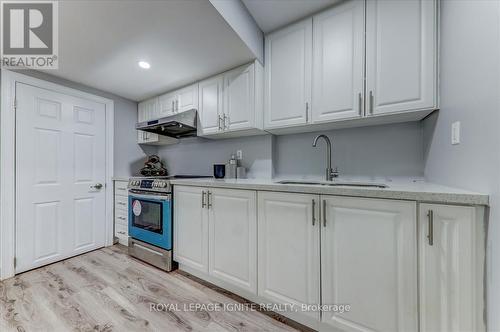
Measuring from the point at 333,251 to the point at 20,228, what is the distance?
9.62ft

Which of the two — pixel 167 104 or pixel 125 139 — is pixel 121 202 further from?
pixel 167 104

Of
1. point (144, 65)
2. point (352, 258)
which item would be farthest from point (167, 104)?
point (352, 258)

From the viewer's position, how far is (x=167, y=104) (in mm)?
2746

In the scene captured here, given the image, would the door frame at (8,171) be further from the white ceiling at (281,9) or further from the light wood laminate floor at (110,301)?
the white ceiling at (281,9)

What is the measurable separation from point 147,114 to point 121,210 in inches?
55.6

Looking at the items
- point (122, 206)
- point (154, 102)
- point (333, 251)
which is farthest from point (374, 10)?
point (122, 206)

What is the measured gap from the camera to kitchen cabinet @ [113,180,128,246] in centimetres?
265

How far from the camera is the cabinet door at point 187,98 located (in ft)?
7.98

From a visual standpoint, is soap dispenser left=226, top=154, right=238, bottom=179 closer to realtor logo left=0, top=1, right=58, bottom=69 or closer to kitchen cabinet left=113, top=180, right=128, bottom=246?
kitchen cabinet left=113, top=180, right=128, bottom=246

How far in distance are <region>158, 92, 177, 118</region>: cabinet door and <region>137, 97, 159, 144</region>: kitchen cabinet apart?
94 mm

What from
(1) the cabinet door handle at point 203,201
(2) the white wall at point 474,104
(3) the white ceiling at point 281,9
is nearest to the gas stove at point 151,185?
(1) the cabinet door handle at point 203,201

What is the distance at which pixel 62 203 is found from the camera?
232 cm

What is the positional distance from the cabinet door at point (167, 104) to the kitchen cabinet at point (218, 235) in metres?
1.26

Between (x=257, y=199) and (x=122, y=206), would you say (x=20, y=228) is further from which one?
(x=257, y=199)
